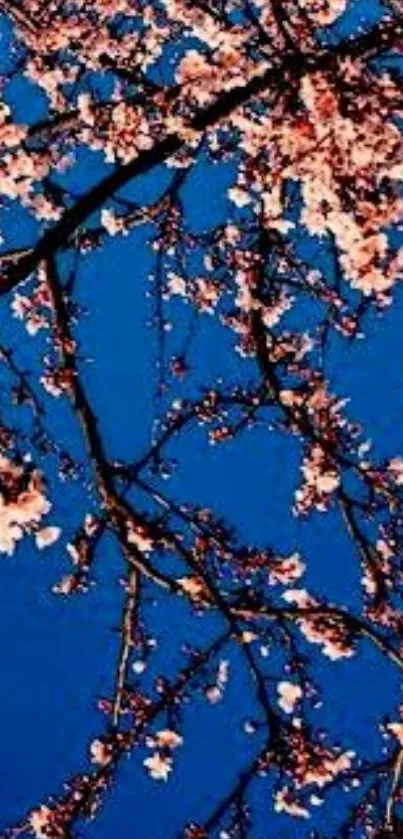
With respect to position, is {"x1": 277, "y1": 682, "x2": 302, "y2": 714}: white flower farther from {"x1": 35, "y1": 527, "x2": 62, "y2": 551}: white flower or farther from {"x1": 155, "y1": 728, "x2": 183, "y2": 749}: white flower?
A: {"x1": 35, "y1": 527, "x2": 62, "y2": 551}: white flower

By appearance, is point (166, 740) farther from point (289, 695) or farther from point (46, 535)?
point (46, 535)

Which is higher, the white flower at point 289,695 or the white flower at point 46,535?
the white flower at point 289,695

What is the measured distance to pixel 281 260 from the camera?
11.4 m

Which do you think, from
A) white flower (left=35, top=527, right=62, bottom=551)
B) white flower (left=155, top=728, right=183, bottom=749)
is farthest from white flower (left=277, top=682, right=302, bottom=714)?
white flower (left=35, top=527, right=62, bottom=551)

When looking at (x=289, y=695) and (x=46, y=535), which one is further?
(x=289, y=695)

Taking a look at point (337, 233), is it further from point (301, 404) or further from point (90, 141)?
point (90, 141)

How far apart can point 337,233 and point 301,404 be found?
210 centimetres

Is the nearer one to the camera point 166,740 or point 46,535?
point 46,535

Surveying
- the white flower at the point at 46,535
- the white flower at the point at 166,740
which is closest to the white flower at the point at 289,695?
the white flower at the point at 166,740

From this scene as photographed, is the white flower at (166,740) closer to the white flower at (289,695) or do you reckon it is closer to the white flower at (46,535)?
the white flower at (289,695)

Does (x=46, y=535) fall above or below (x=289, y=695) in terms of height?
below

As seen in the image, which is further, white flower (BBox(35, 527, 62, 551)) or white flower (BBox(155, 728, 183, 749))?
white flower (BBox(155, 728, 183, 749))

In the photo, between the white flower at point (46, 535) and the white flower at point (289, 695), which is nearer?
the white flower at point (46, 535)

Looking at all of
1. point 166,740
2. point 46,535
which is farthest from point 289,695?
point 46,535
